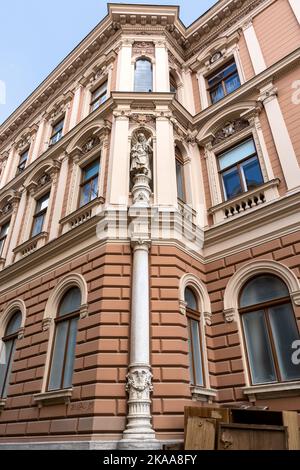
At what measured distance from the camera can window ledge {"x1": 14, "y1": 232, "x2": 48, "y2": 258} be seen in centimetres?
1080

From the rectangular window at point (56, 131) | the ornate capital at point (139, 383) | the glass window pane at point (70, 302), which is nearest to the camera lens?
the ornate capital at point (139, 383)

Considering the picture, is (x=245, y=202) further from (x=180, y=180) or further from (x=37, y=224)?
(x=37, y=224)

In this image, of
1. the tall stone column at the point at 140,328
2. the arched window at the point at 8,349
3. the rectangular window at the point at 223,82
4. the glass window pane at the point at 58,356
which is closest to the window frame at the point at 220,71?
the rectangular window at the point at 223,82

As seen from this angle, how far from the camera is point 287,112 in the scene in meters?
9.45

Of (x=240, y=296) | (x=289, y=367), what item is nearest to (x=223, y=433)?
(x=289, y=367)

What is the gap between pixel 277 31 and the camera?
11.6m

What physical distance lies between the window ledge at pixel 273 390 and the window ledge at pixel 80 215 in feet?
18.4

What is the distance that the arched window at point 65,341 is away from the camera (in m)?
7.70

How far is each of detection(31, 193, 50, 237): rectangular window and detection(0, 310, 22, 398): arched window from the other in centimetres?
305

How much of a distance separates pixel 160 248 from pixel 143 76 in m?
7.56

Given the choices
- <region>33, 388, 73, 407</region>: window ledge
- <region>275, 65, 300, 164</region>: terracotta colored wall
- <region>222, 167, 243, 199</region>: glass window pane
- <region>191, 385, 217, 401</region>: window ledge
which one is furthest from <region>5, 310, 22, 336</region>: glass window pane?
<region>275, 65, 300, 164</region>: terracotta colored wall

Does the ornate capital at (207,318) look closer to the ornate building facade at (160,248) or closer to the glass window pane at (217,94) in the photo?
the ornate building facade at (160,248)
